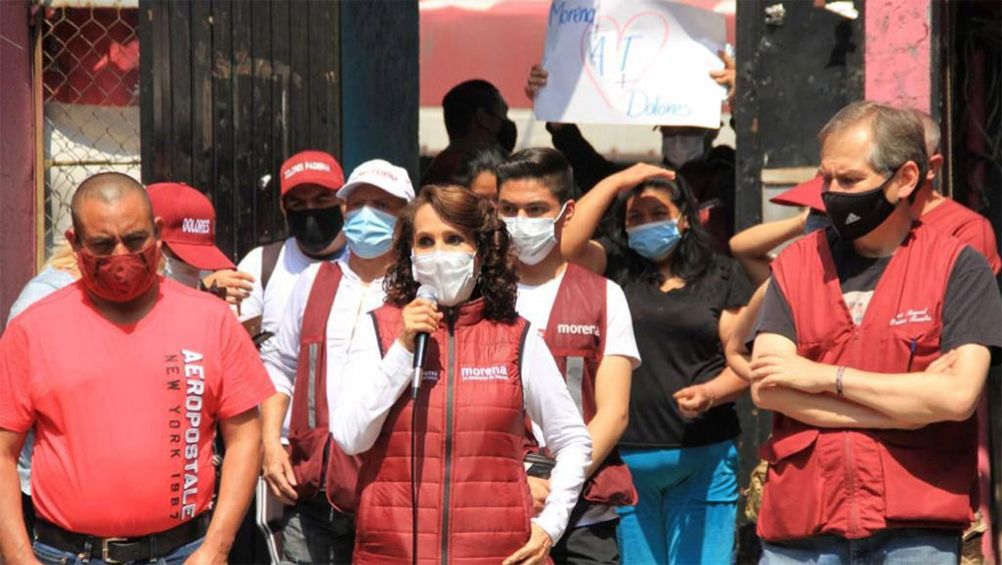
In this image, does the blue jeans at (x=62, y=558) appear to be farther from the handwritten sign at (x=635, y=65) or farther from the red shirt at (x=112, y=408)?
the handwritten sign at (x=635, y=65)

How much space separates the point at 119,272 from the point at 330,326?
52.7 inches

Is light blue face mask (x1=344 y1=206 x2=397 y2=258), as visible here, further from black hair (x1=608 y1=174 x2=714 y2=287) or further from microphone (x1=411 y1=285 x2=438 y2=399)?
microphone (x1=411 y1=285 x2=438 y2=399)

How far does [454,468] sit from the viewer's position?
16.2ft

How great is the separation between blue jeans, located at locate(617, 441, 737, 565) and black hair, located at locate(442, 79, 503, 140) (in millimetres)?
2377

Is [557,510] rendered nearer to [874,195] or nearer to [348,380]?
[348,380]

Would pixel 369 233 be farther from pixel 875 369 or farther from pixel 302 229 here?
pixel 875 369

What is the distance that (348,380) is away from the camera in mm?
5195

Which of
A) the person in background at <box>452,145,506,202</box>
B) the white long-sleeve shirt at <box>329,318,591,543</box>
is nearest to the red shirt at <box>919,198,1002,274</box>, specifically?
the white long-sleeve shirt at <box>329,318,591,543</box>

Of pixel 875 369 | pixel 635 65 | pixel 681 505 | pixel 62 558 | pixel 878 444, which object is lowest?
pixel 681 505

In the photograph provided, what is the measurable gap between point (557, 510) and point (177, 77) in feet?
12.1

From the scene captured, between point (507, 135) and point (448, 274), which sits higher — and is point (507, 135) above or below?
above

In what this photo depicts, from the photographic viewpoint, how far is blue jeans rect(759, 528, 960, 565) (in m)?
5.01

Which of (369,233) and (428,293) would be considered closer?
(428,293)

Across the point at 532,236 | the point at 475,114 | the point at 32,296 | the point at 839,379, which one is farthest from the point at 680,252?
the point at 32,296
